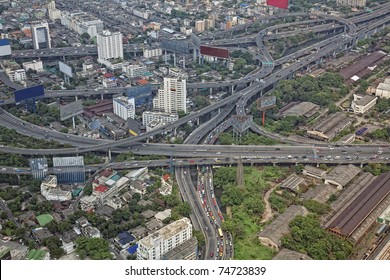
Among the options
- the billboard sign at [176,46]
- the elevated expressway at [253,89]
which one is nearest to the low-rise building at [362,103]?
the elevated expressway at [253,89]

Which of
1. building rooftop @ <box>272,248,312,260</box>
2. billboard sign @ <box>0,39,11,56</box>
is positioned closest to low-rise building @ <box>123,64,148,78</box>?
billboard sign @ <box>0,39,11,56</box>

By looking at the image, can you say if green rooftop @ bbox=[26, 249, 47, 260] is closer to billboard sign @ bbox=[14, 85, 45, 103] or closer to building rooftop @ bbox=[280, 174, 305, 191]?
building rooftop @ bbox=[280, 174, 305, 191]

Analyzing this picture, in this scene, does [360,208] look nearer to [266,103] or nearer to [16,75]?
[266,103]

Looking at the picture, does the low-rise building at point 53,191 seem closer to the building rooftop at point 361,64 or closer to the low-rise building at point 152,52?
the low-rise building at point 152,52

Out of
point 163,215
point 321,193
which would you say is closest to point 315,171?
point 321,193

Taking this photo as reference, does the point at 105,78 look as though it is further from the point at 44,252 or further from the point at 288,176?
the point at 44,252
